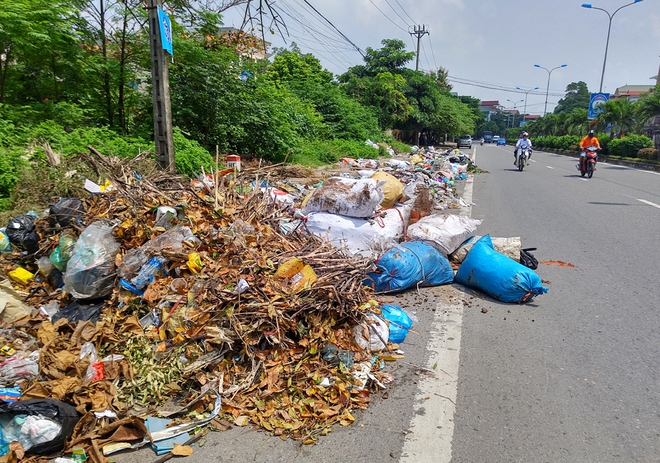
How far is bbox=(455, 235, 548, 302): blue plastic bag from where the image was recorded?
4094mm

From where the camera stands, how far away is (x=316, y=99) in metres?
21.2

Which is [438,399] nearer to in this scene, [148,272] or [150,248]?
[148,272]

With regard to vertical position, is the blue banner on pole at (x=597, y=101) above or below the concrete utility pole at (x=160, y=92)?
above

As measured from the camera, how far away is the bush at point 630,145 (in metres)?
26.0

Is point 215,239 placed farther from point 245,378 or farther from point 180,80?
point 180,80

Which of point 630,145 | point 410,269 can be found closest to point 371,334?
point 410,269

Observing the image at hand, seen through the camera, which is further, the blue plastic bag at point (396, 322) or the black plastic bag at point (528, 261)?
the black plastic bag at point (528, 261)

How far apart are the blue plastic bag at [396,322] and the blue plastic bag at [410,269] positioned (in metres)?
0.46

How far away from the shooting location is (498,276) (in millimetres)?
4184

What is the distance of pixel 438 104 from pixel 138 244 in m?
34.7

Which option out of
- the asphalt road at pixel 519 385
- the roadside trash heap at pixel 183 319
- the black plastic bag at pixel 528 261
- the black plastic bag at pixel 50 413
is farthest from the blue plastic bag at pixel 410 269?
the black plastic bag at pixel 50 413

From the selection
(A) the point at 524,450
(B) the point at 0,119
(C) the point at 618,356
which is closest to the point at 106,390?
(A) the point at 524,450

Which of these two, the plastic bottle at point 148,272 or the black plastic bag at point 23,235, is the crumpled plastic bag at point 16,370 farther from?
the black plastic bag at point 23,235

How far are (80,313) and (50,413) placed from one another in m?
1.20
